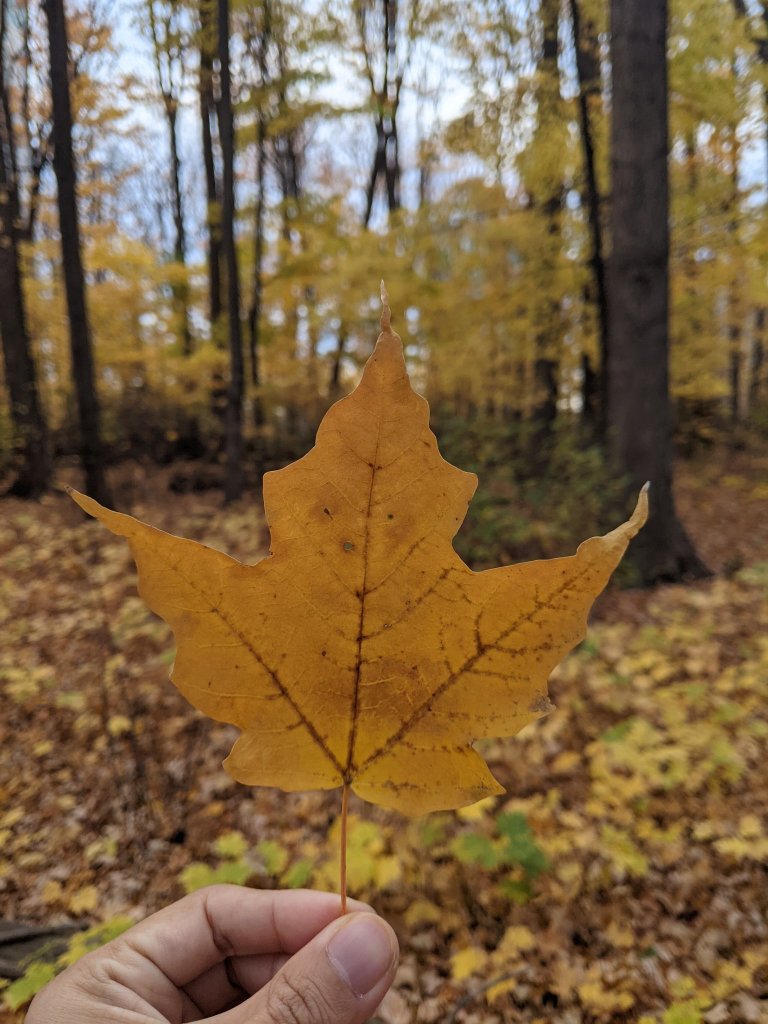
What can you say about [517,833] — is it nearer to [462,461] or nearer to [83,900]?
[83,900]

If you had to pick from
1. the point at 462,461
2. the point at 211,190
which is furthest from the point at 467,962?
the point at 211,190

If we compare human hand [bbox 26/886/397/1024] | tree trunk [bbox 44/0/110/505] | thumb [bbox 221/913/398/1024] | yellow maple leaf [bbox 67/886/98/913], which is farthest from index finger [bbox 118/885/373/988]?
tree trunk [bbox 44/0/110/505]

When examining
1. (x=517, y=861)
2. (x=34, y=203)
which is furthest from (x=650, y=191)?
(x=34, y=203)

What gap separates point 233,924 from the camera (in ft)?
4.24

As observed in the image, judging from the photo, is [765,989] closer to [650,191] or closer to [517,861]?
[517,861]

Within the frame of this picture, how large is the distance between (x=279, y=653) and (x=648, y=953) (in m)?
2.47

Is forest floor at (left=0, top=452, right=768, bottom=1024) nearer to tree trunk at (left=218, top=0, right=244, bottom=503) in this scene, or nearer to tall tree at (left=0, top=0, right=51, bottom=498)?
tree trunk at (left=218, top=0, right=244, bottom=503)

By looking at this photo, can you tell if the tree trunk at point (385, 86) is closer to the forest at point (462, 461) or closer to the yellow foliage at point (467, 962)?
the forest at point (462, 461)

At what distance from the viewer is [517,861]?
2629mm

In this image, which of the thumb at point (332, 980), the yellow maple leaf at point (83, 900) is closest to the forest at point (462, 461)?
the yellow maple leaf at point (83, 900)

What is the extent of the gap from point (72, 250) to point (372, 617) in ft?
25.3

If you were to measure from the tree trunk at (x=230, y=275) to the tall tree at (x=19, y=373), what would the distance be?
3.34 meters

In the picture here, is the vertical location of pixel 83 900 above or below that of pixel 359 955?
below

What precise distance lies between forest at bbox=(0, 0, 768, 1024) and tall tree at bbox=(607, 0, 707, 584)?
3cm
